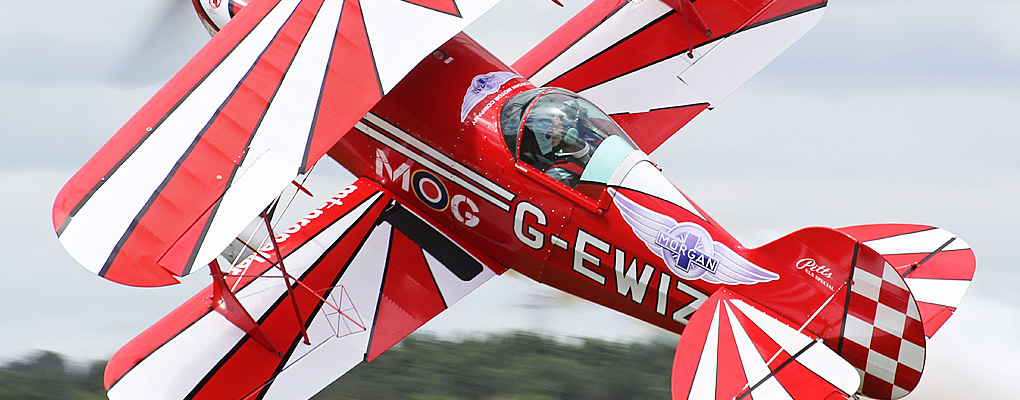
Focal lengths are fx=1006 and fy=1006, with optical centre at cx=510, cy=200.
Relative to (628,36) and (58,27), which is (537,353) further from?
(58,27)

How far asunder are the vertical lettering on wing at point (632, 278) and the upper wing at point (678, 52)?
2.19 meters

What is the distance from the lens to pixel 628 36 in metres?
8.02

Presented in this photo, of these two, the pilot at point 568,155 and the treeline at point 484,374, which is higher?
the pilot at point 568,155

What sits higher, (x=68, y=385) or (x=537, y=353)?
(x=537, y=353)

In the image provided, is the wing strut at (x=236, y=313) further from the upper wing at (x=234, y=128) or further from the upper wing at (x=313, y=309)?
the upper wing at (x=234, y=128)

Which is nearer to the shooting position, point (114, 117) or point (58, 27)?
point (114, 117)

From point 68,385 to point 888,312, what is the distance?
597 cm

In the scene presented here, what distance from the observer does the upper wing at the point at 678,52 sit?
792 cm

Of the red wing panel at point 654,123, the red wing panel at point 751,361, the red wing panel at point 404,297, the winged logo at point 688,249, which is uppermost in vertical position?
the red wing panel at point 654,123

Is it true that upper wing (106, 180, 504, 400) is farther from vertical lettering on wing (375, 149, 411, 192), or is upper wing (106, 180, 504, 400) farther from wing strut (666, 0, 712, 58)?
wing strut (666, 0, 712, 58)

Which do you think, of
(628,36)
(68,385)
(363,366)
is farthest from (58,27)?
(628,36)

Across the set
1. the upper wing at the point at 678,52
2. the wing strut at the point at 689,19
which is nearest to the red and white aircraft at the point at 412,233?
the upper wing at the point at 678,52

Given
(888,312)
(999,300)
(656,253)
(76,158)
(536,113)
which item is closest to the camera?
(888,312)

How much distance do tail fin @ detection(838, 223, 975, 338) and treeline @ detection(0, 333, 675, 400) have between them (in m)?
2.40
